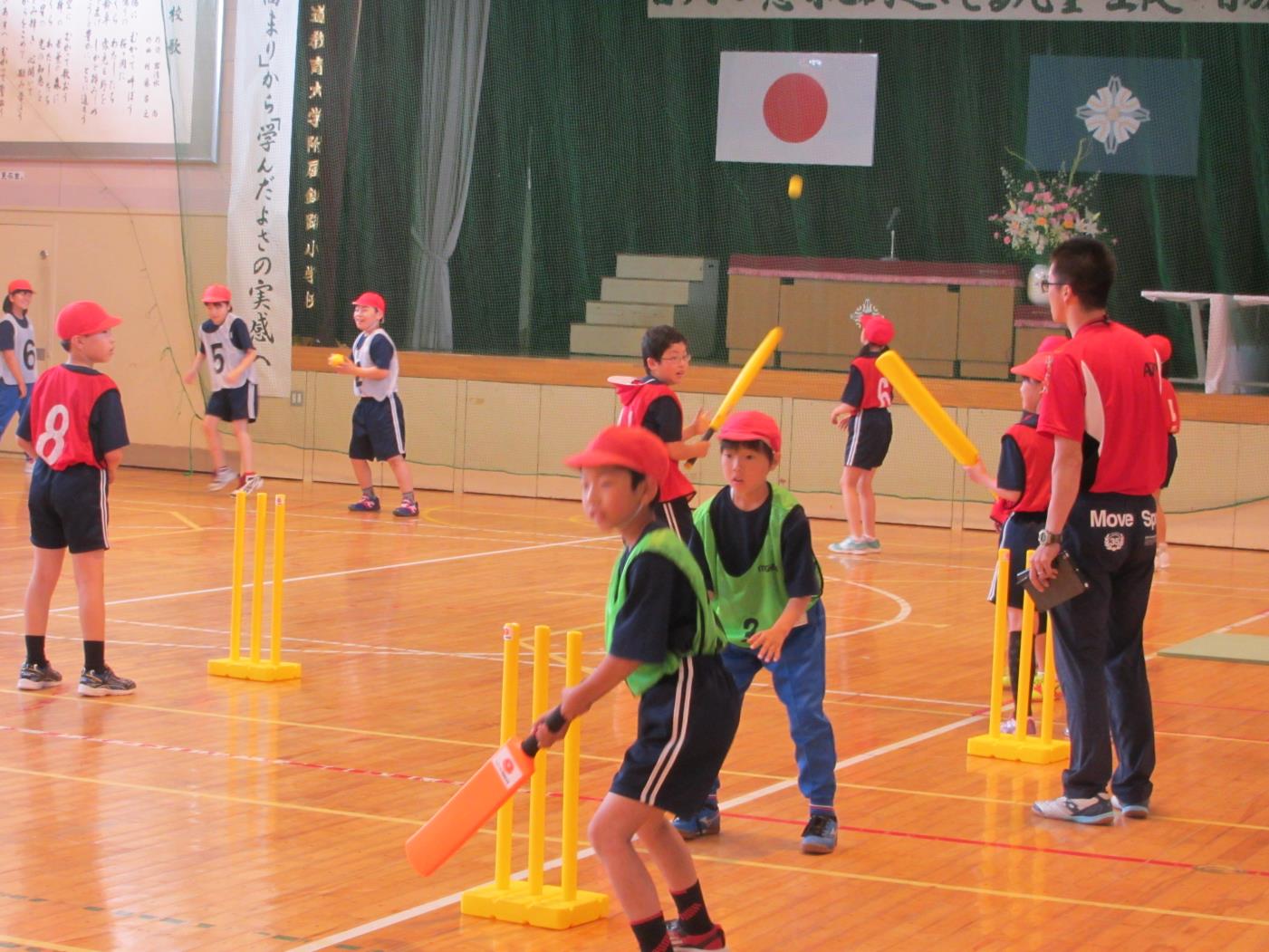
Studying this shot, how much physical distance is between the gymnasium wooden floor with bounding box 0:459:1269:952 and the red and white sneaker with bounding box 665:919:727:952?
12.9 inches

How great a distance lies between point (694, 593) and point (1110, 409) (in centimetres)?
246

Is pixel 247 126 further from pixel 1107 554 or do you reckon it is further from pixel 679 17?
pixel 1107 554

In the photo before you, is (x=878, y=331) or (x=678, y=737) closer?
(x=678, y=737)

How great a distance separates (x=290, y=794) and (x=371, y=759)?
66cm

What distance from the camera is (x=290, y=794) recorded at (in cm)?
680

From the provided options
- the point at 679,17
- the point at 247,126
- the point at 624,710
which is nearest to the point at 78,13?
the point at 247,126

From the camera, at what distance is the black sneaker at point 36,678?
855 cm

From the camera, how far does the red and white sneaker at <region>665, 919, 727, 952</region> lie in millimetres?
4902

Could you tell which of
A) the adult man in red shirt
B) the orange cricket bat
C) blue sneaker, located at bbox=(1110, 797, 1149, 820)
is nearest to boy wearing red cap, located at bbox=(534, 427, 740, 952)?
the orange cricket bat

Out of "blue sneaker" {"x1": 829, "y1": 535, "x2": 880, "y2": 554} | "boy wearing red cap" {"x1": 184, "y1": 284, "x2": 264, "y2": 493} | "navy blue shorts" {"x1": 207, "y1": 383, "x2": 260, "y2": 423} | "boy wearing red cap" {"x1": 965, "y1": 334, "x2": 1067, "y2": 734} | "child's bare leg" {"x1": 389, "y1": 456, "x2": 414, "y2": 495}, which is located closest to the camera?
"boy wearing red cap" {"x1": 965, "y1": 334, "x2": 1067, "y2": 734}

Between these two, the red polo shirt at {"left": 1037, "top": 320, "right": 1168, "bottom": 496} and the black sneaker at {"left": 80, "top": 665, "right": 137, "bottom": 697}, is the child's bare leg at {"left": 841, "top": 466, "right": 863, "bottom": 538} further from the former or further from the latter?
the red polo shirt at {"left": 1037, "top": 320, "right": 1168, "bottom": 496}

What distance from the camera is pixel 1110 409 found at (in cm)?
639

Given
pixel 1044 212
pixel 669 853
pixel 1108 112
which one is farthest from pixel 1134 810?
pixel 1108 112

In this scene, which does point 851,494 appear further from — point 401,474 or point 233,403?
point 233,403
